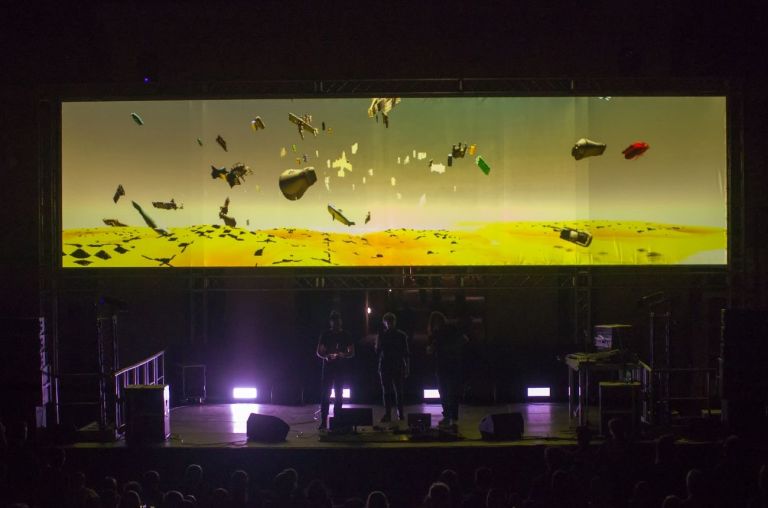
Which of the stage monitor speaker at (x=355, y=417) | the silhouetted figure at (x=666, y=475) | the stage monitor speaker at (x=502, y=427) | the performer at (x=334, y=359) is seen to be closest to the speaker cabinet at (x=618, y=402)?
the stage monitor speaker at (x=502, y=427)

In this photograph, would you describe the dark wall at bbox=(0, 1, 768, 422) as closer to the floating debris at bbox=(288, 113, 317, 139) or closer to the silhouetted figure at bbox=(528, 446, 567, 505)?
the floating debris at bbox=(288, 113, 317, 139)

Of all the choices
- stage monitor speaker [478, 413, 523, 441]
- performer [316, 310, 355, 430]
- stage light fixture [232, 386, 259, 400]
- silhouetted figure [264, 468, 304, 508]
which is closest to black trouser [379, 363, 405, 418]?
performer [316, 310, 355, 430]

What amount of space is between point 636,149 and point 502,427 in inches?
153

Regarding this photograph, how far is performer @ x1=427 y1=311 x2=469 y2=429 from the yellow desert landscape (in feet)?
3.55

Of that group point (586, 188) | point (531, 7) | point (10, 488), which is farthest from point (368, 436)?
point (531, 7)

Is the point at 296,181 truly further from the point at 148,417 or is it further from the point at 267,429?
the point at 148,417

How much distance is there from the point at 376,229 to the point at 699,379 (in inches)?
180

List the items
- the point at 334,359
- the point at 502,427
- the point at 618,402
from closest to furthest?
1. the point at 502,427
2. the point at 618,402
3. the point at 334,359

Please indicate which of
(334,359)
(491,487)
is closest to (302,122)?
(334,359)

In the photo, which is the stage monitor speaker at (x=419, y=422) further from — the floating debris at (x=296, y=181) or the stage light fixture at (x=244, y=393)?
the floating debris at (x=296, y=181)

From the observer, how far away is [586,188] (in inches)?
362

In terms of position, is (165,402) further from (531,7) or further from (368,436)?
(531,7)

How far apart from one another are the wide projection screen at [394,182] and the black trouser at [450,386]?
58.6 inches

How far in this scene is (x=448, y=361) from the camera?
8430mm
